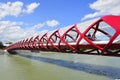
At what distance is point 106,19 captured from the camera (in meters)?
25.0

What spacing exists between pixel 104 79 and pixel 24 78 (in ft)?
29.0

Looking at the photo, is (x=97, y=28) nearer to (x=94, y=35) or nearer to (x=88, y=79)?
(x=94, y=35)

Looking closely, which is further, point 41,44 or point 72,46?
point 41,44

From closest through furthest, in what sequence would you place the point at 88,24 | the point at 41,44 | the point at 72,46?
the point at 88,24 < the point at 72,46 < the point at 41,44

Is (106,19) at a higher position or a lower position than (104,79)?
higher

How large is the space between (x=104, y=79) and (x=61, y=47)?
1324 cm

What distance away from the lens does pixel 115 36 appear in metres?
22.3

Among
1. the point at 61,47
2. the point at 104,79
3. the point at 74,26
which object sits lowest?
the point at 104,79

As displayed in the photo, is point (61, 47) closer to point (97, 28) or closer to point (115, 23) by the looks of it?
point (97, 28)

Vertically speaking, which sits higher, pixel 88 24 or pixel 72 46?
pixel 88 24

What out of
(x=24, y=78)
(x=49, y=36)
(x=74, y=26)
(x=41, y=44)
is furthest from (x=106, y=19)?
(x=41, y=44)

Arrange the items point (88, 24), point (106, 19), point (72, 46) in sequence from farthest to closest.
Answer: point (72, 46) → point (88, 24) → point (106, 19)

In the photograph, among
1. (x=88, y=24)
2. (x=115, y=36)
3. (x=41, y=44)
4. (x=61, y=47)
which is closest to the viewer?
(x=115, y=36)

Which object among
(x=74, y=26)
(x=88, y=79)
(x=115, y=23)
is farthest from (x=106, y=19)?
(x=74, y=26)
